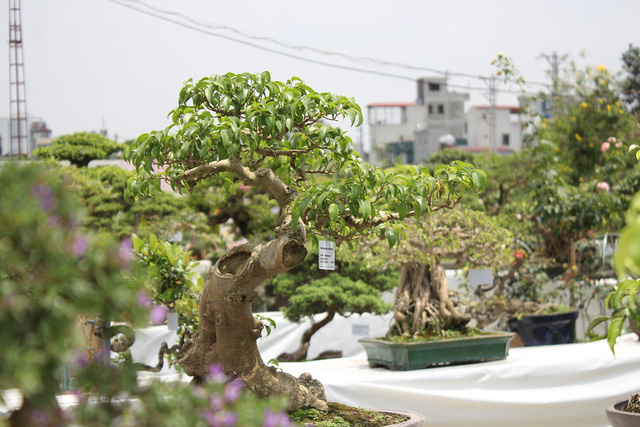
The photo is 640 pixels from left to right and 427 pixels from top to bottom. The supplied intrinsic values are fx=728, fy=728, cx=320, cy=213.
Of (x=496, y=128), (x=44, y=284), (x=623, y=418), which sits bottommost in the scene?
(x=623, y=418)

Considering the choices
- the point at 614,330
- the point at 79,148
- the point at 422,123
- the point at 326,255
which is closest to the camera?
the point at 614,330

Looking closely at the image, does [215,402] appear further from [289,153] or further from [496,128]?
[496,128]

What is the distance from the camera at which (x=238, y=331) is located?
1.82 metres

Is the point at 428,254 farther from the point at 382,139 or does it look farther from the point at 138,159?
Result: the point at 382,139

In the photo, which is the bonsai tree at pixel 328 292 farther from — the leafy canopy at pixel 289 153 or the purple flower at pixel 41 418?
the purple flower at pixel 41 418

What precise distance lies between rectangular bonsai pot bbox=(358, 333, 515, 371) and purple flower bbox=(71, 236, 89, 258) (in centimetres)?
205

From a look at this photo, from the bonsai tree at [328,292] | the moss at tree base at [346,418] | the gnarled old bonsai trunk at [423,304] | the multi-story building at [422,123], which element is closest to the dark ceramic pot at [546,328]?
the bonsai tree at [328,292]

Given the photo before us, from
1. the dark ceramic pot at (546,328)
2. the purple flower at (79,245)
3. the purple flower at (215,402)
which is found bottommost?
the dark ceramic pot at (546,328)

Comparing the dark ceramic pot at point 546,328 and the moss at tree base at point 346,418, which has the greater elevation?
the moss at tree base at point 346,418

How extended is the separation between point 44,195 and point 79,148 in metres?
5.85

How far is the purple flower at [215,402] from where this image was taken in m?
0.74

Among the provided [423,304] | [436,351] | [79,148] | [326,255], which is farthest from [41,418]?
[79,148]

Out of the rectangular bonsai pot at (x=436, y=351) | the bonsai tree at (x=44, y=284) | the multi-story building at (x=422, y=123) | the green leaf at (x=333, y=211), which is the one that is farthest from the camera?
the multi-story building at (x=422, y=123)

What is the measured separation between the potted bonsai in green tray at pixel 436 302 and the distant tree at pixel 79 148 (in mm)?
4074
